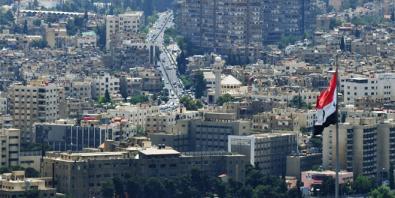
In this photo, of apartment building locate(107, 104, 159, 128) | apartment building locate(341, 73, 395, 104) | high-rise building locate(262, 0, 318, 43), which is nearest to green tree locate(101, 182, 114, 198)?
apartment building locate(107, 104, 159, 128)

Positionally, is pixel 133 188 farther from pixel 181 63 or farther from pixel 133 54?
pixel 133 54

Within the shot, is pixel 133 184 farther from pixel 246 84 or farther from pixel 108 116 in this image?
pixel 246 84

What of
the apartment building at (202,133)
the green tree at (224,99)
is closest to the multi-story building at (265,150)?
the apartment building at (202,133)

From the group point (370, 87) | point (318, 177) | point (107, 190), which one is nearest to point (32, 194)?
point (107, 190)

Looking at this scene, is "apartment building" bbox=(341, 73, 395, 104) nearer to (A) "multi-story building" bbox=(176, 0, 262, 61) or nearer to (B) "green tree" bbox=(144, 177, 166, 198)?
(B) "green tree" bbox=(144, 177, 166, 198)

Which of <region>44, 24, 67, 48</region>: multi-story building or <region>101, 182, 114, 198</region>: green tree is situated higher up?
<region>44, 24, 67, 48</region>: multi-story building

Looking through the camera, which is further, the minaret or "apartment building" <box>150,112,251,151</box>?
the minaret
